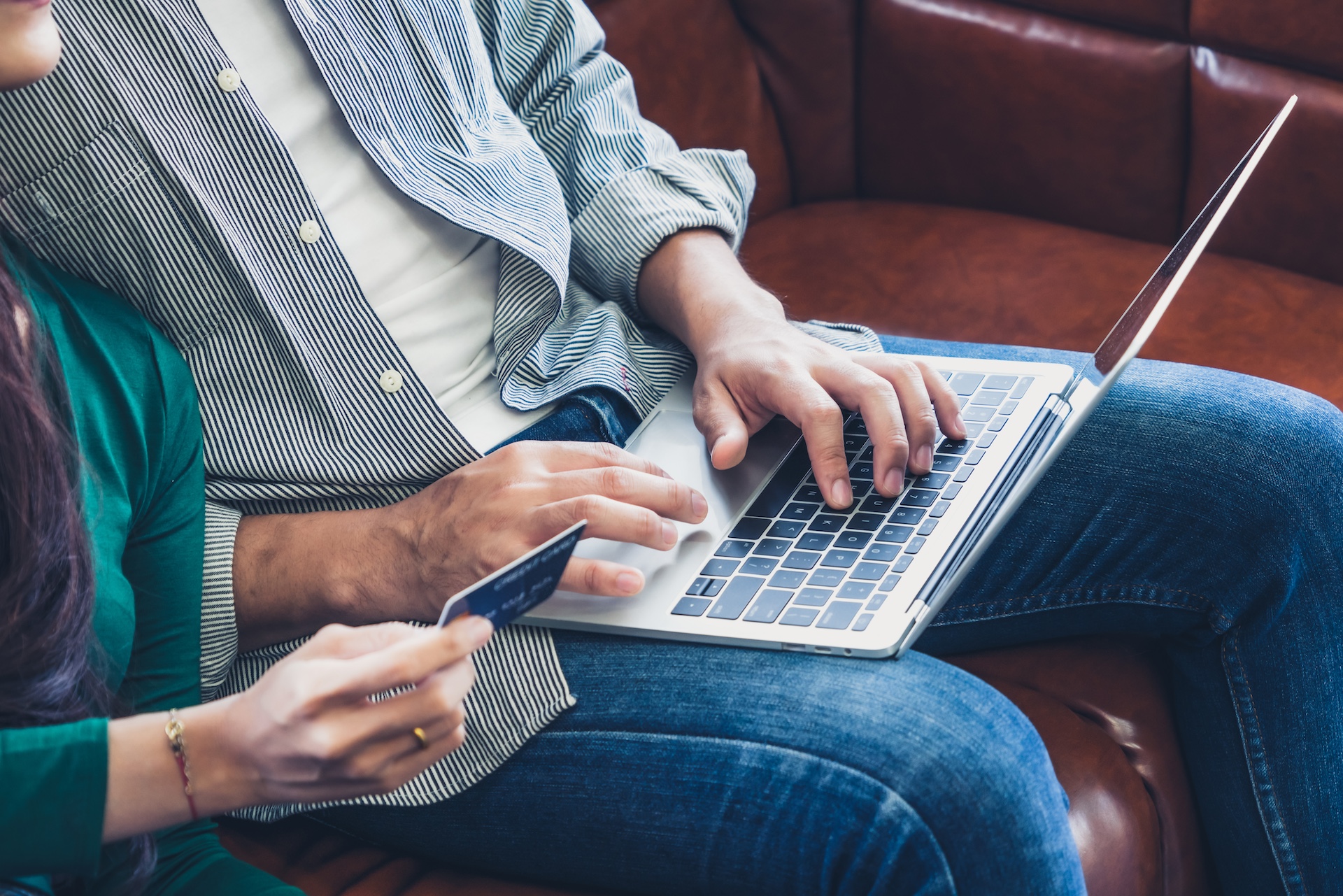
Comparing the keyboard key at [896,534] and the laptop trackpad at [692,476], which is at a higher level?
the keyboard key at [896,534]

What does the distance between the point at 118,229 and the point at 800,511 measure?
511 millimetres

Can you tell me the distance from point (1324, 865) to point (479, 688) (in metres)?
0.61

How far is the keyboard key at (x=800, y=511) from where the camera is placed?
0.85m

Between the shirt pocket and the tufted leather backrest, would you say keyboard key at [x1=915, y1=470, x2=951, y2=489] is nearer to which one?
the shirt pocket

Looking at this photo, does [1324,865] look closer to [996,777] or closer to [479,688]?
[996,777]

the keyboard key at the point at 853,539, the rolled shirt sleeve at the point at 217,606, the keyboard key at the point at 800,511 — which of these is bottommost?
the rolled shirt sleeve at the point at 217,606

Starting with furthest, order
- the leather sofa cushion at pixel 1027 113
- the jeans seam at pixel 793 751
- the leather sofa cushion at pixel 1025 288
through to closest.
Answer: the leather sofa cushion at pixel 1027 113 → the leather sofa cushion at pixel 1025 288 → the jeans seam at pixel 793 751

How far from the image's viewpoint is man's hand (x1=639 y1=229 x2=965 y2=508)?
84 centimetres

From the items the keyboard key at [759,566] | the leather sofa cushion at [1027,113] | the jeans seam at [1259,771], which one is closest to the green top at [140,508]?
the keyboard key at [759,566]

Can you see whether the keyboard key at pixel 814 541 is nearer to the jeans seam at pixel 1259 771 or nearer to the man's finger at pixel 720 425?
the man's finger at pixel 720 425

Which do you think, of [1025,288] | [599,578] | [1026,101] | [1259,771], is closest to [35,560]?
[599,578]

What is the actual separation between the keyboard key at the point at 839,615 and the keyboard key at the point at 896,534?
0.06m

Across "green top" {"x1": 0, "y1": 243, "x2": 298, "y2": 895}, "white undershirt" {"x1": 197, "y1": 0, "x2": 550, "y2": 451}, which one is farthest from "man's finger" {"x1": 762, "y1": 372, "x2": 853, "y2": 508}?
"green top" {"x1": 0, "y1": 243, "x2": 298, "y2": 895}

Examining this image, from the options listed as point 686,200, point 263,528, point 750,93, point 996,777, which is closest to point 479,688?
point 263,528
